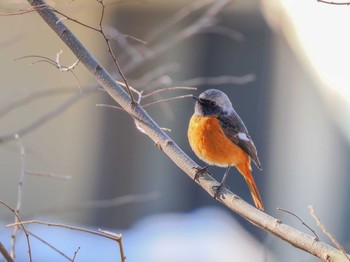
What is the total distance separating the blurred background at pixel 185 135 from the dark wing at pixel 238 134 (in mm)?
4168

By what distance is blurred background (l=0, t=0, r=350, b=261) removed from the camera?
787 cm

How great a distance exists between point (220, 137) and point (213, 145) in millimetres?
71

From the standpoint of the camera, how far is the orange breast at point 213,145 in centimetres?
348

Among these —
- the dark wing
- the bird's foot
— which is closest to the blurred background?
the dark wing

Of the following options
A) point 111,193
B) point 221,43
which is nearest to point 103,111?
point 111,193

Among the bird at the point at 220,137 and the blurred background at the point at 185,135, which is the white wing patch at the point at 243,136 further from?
the blurred background at the point at 185,135

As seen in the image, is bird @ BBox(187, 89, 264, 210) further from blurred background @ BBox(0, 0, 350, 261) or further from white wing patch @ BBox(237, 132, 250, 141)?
blurred background @ BBox(0, 0, 350, 261)

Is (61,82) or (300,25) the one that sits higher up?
(61,82)

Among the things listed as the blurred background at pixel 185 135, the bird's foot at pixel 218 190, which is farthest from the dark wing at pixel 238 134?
the blurred background at pixel 185 135

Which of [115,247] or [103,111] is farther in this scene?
[103,111]

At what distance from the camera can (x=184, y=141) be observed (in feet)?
26.3

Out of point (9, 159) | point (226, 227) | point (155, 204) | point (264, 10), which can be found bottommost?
point (226, 227)

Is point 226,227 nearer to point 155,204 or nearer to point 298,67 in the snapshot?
point 155,204

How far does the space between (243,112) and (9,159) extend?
2.58 meters
